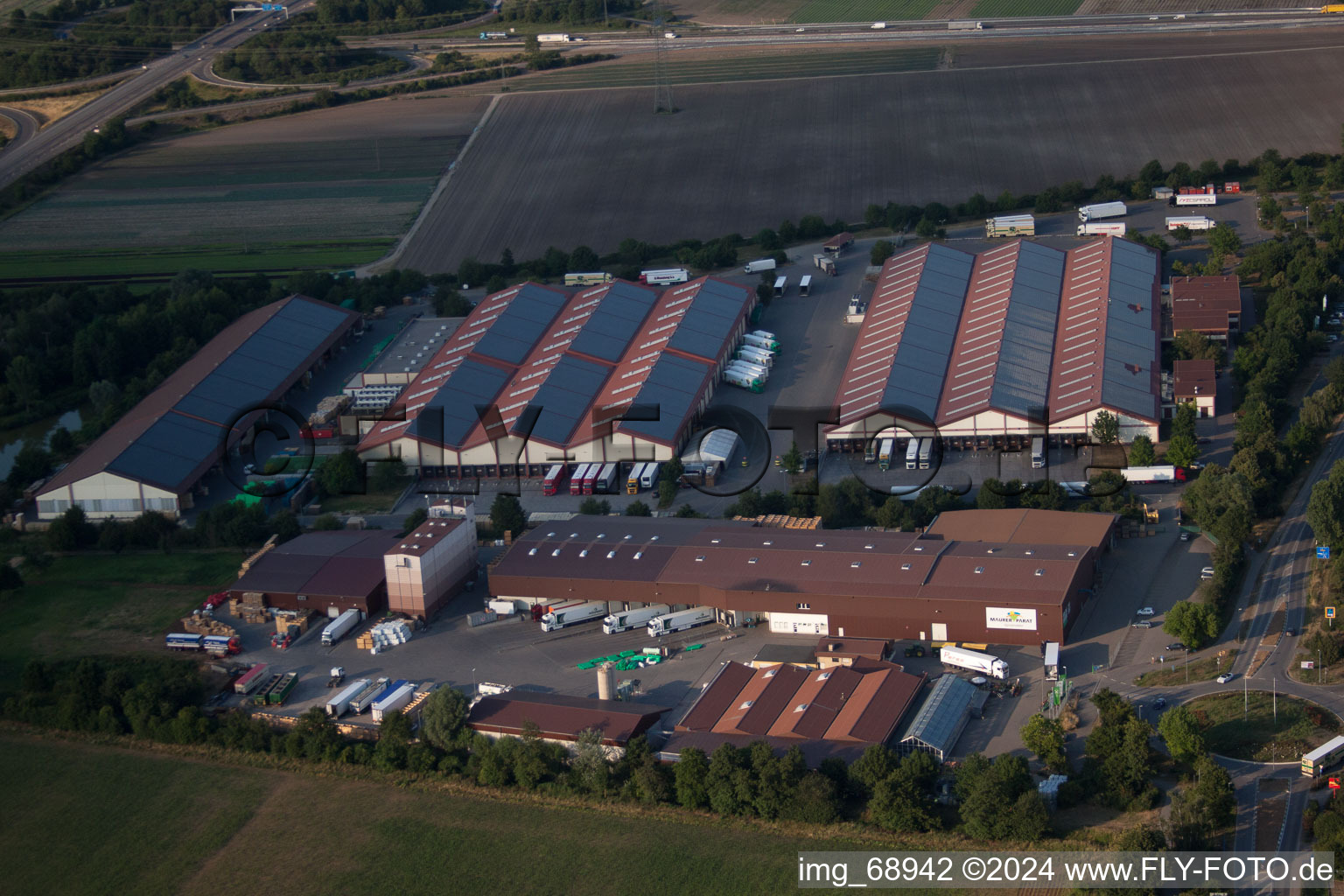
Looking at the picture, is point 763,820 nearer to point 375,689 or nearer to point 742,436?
point 375,689

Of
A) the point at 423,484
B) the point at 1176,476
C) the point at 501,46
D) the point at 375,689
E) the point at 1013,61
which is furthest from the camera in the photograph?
the point at 501,46

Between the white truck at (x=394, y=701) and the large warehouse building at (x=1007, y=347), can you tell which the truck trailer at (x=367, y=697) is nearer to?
the white truck at (x=394, y=701)

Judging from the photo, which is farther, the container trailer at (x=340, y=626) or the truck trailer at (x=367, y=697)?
the container trailer at (x=340, y=626)

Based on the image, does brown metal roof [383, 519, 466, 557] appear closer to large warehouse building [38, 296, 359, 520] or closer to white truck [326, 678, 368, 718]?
white truck [326, 678, 368, 718]

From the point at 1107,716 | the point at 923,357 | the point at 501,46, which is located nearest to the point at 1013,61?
the point at 501,46

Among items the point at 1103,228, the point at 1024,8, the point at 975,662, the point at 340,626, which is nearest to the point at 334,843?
the point at 340,626

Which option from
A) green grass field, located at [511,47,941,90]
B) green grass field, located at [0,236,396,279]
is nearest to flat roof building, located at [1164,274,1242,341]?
green grass field, located at [0,236,396,279]

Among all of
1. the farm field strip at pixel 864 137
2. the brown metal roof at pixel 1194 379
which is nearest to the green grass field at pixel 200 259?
the farm field strip at pixel 864 137
